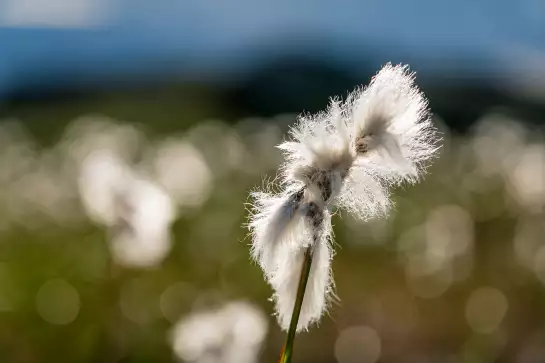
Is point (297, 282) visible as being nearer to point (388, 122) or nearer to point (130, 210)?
point (388, 122)

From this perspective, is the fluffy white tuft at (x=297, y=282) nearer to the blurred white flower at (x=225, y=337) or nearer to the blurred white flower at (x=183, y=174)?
the blurred white flower at (x=225, y=337)

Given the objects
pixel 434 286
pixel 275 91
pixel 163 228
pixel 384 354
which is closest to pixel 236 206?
pixel 434 286

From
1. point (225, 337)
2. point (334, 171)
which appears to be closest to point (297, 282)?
point (334, 171)

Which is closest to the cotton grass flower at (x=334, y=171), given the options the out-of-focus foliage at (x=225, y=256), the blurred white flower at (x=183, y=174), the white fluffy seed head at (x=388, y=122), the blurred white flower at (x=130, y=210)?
the white fluffy seed head at (x=388, y=122)

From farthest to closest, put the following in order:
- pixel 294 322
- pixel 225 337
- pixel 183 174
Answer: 1. pixel 183 174
2. pixel 225 337
3. pixel 294 322

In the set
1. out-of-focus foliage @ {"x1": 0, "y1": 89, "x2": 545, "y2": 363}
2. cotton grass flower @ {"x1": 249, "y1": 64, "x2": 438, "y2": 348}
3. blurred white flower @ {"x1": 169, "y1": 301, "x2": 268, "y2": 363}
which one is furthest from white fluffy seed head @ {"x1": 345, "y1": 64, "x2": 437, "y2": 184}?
out-of-focus foliage @ {"x1": 0, "y1": 89, "x2": 545, "y2": 363}

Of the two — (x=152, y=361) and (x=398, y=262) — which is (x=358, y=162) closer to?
(x=152, y=361)

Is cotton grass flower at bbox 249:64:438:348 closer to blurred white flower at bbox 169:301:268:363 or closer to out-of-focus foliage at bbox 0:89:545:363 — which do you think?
blurred white flower at bbox 169:301:268:363
